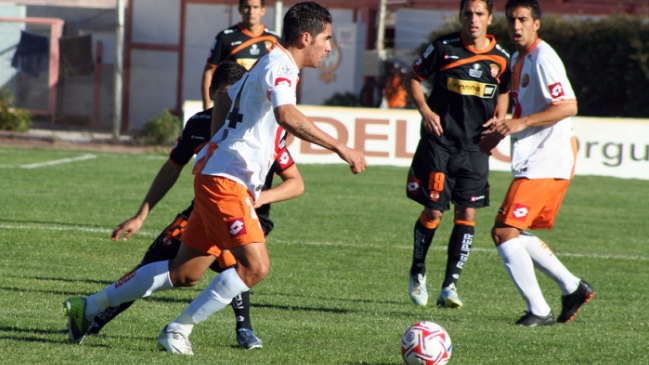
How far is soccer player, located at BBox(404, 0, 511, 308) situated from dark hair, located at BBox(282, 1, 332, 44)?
8.38 feet

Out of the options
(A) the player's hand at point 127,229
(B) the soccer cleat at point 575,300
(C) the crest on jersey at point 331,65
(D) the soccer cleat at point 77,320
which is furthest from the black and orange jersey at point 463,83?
(C) the crest on jersey at point 331,65

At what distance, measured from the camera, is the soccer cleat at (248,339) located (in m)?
5.33

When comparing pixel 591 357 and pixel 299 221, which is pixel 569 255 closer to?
pixel 299 221

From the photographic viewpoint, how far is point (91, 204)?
11.8m

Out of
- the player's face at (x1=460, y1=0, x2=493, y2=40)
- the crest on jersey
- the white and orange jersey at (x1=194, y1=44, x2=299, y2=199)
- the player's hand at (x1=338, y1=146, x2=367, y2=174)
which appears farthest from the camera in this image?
the crest on jersey

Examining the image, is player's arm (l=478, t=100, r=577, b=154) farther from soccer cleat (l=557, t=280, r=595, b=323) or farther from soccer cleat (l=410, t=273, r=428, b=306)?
soccer cleat (l=410, t=273, r=428, b=306)

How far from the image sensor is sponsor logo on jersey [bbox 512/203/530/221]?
6.45 meters

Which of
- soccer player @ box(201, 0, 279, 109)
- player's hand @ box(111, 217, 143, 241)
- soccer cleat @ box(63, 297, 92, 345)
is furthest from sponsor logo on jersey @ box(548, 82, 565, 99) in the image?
soccer player @ box(201, 0, 279, 109)

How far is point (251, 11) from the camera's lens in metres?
9.41

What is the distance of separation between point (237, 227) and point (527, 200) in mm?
2362

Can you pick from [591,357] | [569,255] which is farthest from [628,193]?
[591,357]

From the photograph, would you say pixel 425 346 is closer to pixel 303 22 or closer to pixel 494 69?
pixel 303 22

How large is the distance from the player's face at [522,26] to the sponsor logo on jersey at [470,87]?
3.12 feet

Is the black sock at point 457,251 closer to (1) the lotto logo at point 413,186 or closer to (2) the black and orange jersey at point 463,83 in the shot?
(1) the lotto logo at point 413,186
